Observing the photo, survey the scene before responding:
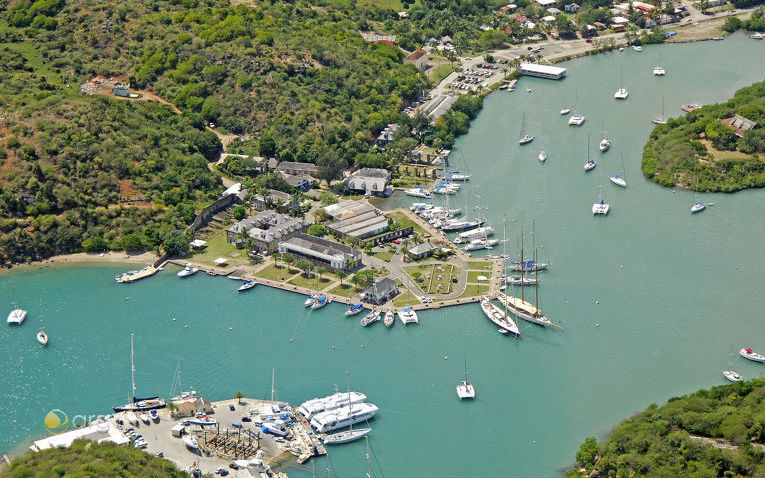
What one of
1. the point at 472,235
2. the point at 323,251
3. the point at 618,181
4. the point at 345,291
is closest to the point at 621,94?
the point at 618,181

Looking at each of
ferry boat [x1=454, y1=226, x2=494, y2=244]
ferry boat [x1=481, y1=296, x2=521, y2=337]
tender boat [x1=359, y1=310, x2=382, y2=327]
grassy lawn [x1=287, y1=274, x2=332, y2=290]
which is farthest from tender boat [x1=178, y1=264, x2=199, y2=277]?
ferry boat [x1=481, y1=296, x2=521, y2=337]

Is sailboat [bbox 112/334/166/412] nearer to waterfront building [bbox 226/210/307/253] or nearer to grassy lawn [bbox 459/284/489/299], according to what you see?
waterfront building [bbox 226/210/307/253]

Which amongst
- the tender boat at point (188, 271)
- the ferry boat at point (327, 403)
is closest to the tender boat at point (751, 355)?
the ferry boat at point (327, 403)

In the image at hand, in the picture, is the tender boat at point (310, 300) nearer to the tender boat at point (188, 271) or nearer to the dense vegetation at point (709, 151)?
the tender boat at point (188, 271)

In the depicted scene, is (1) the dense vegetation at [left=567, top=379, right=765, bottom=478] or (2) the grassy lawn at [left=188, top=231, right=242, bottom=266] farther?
(2) the grassy lawn at [left=188, top=231, right=242, bottom=266]

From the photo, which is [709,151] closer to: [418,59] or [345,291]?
[418,59]
